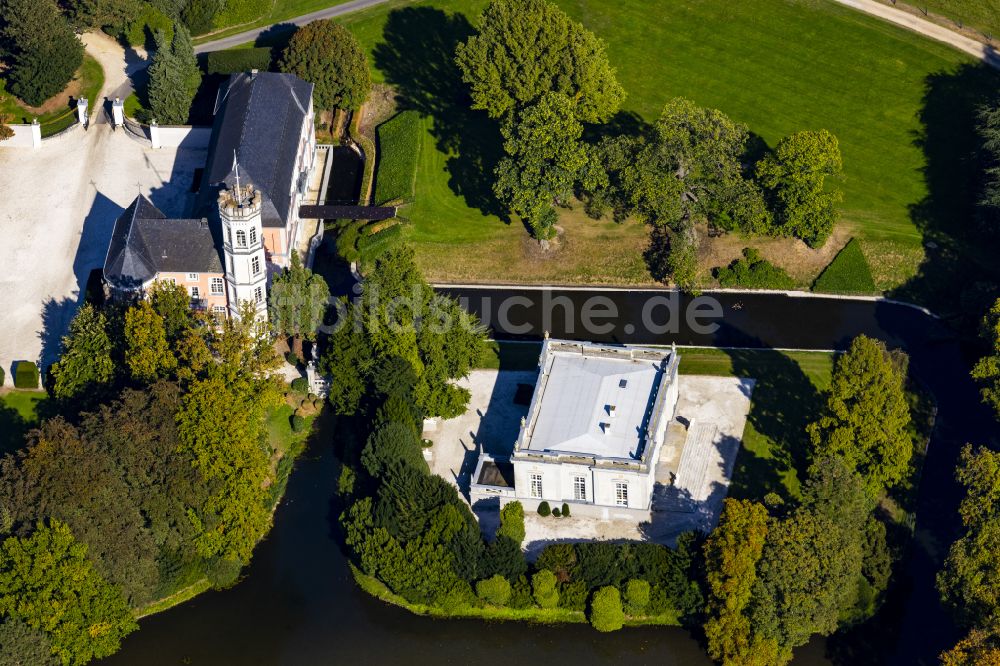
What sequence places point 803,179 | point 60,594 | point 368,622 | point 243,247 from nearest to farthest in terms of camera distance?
point 60,594 < point 368,622 < point 243,247 < point 803,179

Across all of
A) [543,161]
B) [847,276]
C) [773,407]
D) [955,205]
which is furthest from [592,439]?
[955,205]

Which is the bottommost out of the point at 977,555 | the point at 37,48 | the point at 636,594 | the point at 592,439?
the point at 636,594

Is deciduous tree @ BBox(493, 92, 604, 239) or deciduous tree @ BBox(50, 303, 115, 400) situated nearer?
deciduous tree @ BBox(50, 303, 115, 400)

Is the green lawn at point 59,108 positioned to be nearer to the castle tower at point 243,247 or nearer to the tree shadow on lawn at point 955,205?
the castle tower at point 243,247

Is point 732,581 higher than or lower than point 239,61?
lower

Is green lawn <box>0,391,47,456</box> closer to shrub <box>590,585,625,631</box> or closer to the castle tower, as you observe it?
the castle tower

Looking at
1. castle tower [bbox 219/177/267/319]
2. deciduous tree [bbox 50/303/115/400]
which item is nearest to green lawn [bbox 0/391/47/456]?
deciduous tree [bbox 50/303/115/400]

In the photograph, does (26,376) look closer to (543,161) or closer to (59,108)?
(59,108)

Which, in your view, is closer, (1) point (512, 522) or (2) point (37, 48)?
(1) point (512, 522)
